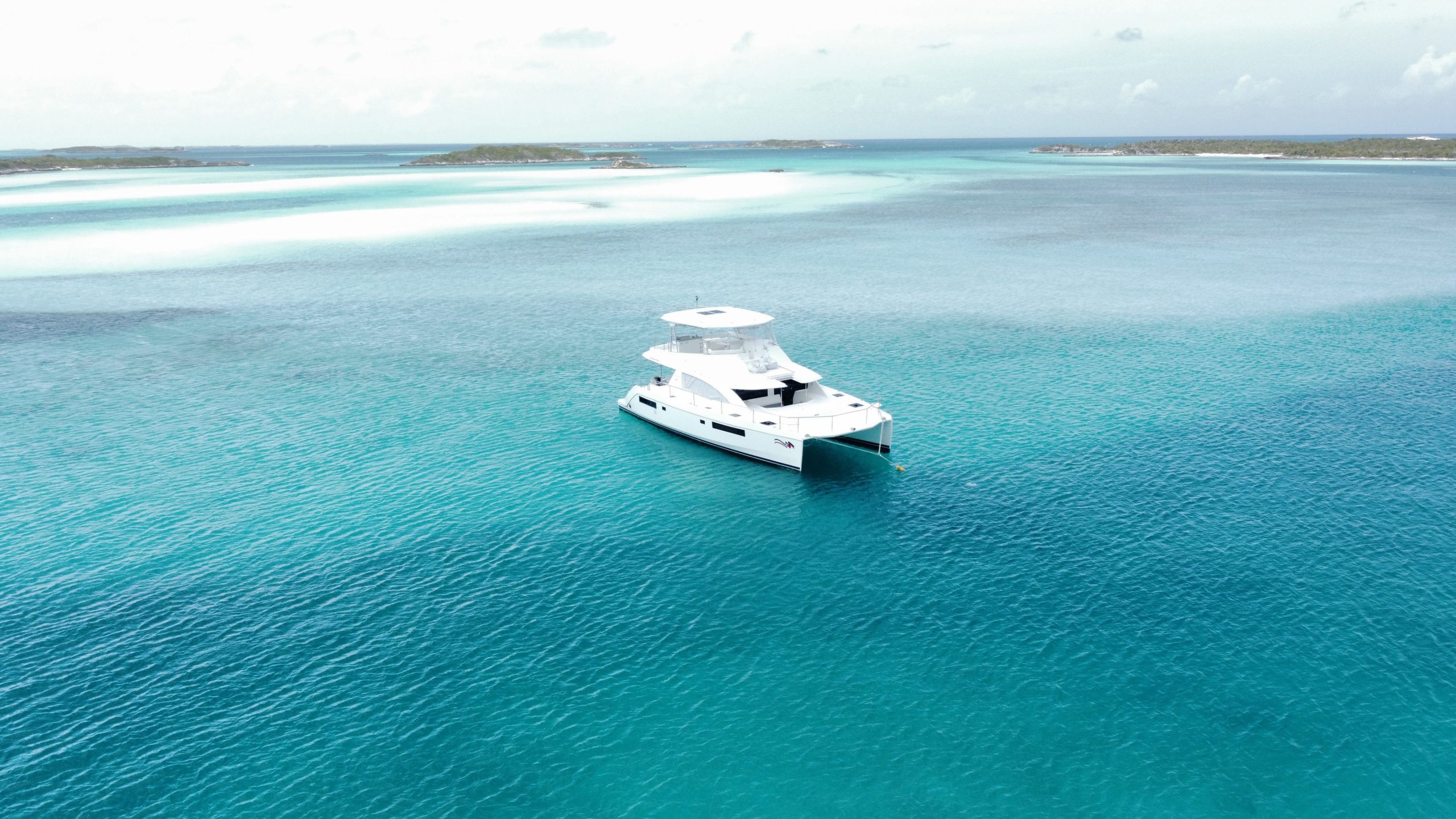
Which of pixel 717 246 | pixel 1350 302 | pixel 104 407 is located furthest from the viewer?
pixel 717 246

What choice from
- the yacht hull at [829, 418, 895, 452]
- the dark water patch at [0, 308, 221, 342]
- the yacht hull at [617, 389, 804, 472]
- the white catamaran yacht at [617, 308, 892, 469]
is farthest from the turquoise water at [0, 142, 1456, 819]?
the white catamaran yacht at [617, 308, 892, 469]

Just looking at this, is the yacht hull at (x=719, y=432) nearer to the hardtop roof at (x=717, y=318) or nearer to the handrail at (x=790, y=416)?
the handrail at (x=790, y=416)

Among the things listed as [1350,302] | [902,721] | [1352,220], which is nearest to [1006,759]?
[902,721]

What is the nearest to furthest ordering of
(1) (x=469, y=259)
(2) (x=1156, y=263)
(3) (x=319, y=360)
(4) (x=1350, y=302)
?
(3) (x=319, y=360) → (4) (x=1350, y=302) → (2) (x=1156, y=263) → (1) (x=469, y=259)

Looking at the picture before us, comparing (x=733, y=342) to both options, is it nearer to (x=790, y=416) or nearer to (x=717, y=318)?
(x=717, y=318)

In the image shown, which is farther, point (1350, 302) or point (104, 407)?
point (1350, 302)

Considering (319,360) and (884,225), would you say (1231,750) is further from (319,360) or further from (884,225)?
(884,225)

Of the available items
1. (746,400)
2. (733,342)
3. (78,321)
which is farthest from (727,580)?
(78,321)
